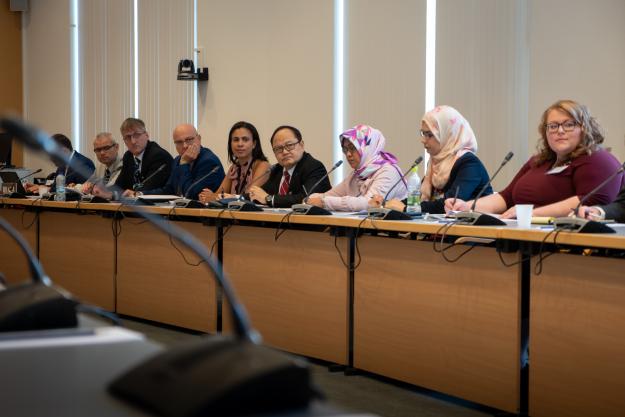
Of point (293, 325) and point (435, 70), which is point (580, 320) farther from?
point (435, 70)

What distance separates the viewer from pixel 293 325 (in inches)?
149

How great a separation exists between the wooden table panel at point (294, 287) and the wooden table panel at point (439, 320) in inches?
4.7

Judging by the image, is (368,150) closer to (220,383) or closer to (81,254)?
(81,254)

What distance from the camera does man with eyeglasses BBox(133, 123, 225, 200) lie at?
19.0ft

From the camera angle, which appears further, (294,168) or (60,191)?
(60,191)

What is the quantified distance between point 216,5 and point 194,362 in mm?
7234

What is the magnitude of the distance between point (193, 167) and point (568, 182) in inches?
114

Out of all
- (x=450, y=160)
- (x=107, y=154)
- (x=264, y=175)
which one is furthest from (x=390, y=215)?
(x=107, y=154)

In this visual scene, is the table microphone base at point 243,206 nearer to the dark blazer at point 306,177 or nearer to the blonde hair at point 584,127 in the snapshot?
the dark blazer at point 306,177

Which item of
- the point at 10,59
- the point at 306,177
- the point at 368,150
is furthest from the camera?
the point at 10,59

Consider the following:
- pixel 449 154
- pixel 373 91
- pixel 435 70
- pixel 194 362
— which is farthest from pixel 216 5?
pixel 194 362

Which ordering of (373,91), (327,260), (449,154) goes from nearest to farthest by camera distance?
(327,260) < (449,154) < (373,91)

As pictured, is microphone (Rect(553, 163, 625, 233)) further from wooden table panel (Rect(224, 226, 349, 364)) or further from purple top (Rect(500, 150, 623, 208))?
wooden table panel (Rect(224, 226, 349, 364))

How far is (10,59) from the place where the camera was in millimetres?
10852
